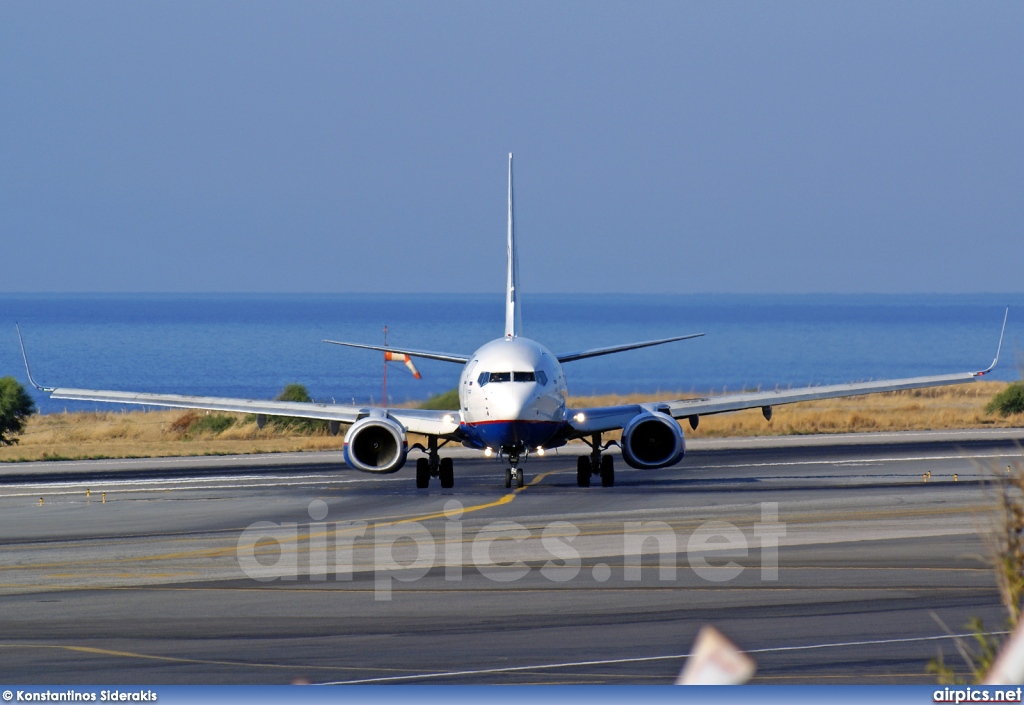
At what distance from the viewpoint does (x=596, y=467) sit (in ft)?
116

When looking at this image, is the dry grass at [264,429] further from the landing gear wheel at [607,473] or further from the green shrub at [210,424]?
the landing gear wheel at [607,473]

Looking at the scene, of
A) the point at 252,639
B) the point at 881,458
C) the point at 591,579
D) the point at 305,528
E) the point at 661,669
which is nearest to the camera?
the point at 661,669

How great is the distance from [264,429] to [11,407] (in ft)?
39.1

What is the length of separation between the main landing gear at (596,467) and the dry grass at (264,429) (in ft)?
64.1

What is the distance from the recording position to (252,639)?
1644 cm

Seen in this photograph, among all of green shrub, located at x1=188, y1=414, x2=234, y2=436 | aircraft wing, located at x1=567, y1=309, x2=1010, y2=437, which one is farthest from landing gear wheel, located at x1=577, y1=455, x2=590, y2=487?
green shrub, located at x1=188, y1=414, x2=234, y2=436

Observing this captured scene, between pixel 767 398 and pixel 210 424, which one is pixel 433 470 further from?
pixel 210 424

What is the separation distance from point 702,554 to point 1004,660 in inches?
702

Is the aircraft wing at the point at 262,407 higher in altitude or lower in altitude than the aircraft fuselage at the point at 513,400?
higher

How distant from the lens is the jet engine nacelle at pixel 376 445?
33125 millimetres

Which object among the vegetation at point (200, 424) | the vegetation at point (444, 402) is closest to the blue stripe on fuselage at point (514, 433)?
the vegetation at point (200, 424)

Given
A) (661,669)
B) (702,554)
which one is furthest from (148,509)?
(661,669)

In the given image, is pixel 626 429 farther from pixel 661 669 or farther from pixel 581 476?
pixel 661 669

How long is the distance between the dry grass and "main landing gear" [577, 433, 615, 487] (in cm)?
1954
